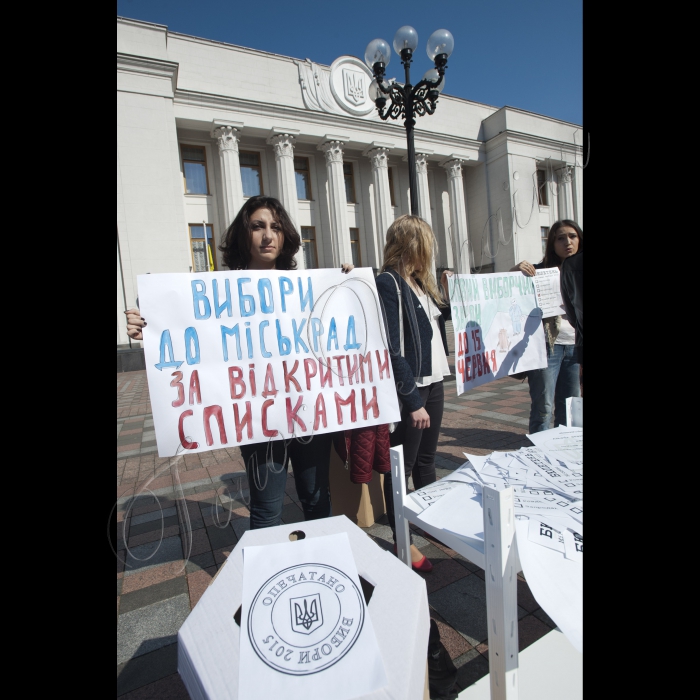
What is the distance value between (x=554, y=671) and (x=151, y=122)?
17682mm

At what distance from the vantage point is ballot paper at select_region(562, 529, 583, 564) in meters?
1.01

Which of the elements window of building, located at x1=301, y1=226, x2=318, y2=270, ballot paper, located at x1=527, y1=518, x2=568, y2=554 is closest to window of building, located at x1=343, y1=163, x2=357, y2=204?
window of building, located at x1=301, y1=226, x2=318, y2=270

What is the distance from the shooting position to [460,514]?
4.23ft

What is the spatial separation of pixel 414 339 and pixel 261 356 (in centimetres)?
70

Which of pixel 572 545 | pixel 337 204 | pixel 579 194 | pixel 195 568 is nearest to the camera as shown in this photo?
pixel 579 194

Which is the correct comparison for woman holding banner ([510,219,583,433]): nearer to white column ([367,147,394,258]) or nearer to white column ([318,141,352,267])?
white column ([318,141,352,267])

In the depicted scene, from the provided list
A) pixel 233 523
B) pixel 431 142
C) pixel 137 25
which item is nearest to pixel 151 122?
pixel 137 25

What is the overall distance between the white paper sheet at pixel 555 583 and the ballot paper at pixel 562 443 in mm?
589

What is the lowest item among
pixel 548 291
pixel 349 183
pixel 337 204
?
pixel 548 291

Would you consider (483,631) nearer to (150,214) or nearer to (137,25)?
(150,214)

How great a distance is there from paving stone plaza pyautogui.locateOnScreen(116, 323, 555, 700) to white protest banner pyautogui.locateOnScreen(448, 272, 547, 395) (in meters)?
0.94

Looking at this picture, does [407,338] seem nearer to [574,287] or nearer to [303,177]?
[574,287]

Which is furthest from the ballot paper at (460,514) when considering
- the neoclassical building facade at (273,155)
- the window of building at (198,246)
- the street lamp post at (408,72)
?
the window of building at (198,246)

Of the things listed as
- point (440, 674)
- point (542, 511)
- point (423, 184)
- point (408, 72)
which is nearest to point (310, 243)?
point (423, 184)
